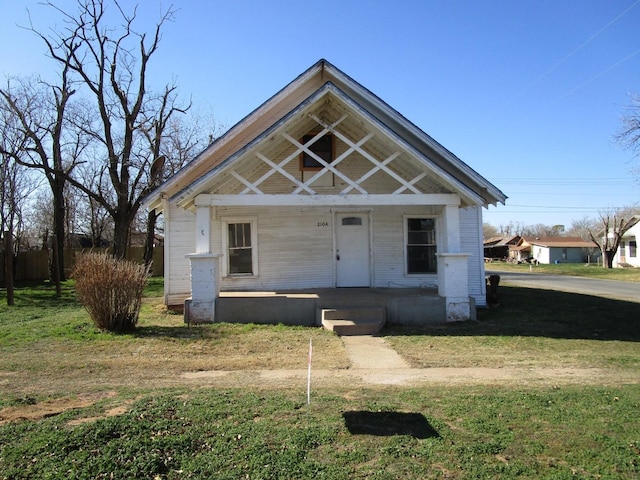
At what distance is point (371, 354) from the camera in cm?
818

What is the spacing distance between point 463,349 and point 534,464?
4.78 m

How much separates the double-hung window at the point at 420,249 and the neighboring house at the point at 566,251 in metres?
64.1

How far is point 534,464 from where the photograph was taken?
12.7 feet

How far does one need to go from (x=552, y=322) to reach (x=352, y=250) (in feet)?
17.3

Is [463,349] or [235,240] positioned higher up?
[235,240]

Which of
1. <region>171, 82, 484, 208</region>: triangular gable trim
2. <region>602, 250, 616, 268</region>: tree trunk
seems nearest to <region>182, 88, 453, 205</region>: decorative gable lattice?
<region>171, 82, 484, 208</region>: triangular gable trim

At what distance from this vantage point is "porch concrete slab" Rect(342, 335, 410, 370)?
7.44 metres

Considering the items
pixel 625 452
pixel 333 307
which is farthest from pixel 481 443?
pixel 333 307

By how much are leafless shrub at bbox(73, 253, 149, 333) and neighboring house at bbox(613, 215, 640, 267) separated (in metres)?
53.1

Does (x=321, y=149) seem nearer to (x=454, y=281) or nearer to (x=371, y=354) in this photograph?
(x=454, y=281)

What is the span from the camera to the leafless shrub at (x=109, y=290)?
9.48 metres

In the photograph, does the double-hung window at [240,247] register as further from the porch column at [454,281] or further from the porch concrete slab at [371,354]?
the porch column at [454,281]

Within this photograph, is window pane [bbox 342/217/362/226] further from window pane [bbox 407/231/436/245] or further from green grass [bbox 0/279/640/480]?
green grass [bbox 0/279/640/480]

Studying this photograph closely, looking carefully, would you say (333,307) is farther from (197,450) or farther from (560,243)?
(560,243)
